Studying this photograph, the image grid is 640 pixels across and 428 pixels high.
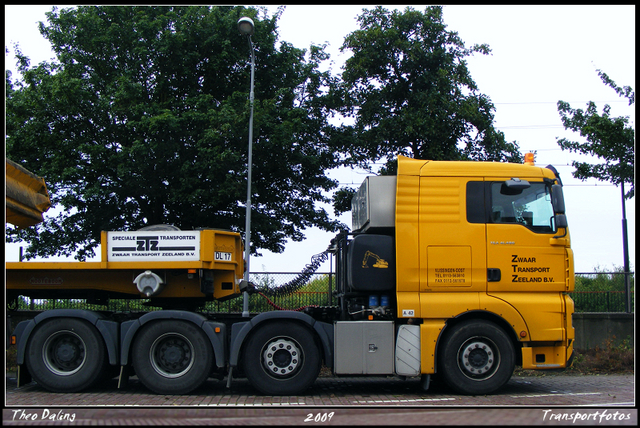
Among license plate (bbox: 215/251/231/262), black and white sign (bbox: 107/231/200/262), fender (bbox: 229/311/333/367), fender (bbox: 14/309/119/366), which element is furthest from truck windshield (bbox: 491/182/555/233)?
fender (bbox: 14/309/119/366)

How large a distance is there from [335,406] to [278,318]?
1.57 m

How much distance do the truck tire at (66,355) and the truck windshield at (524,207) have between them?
5986 millimetres

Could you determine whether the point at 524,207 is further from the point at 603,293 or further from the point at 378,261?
the point at 603,293

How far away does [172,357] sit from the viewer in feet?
27.9

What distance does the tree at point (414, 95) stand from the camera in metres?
18.3

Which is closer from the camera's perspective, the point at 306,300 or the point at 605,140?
the point at 306,300

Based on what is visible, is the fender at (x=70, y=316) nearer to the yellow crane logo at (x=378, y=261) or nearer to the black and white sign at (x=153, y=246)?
the black and white sign at (x=153, y=246)

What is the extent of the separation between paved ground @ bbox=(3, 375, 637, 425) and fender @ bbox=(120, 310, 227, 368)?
0.59m

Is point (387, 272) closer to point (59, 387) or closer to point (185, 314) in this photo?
point (185, 314)

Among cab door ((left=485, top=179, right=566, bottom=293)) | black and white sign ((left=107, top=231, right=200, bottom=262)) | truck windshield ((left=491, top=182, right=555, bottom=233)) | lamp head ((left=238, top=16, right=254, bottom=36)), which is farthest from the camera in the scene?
lamp head ((left=238, top=16, right=254, bottom=36))

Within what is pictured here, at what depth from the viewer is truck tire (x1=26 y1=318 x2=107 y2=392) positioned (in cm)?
854

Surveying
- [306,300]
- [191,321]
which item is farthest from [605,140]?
[191,321]

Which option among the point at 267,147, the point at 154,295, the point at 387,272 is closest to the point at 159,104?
the point at 267,147

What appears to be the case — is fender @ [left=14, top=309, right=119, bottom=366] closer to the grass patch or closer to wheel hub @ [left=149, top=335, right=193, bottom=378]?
wheel hub @ [left=149, top=335, right=193, bottom=378]
